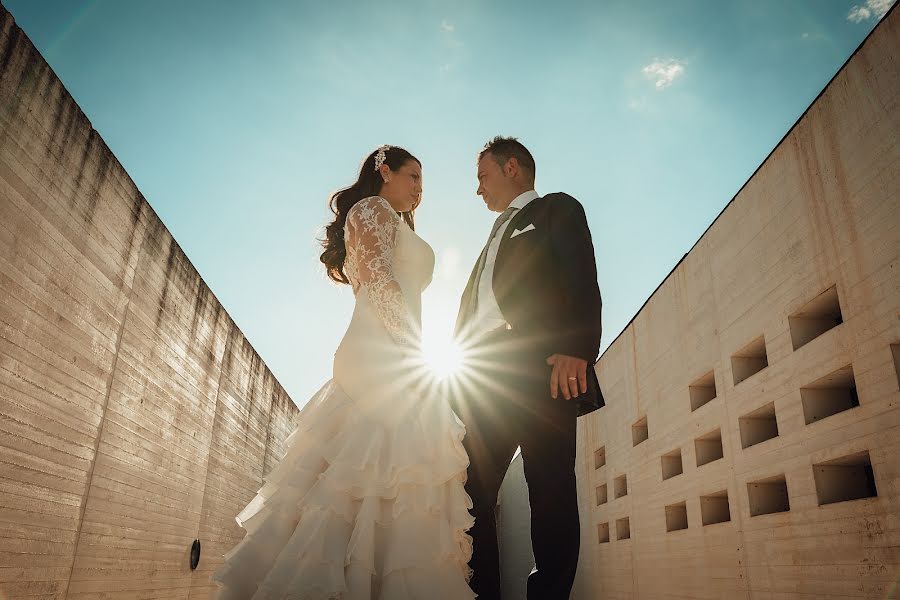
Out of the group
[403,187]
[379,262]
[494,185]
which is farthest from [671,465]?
[379,262]

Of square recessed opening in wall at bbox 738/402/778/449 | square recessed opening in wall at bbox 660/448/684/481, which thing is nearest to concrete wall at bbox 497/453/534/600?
square recessed opening in wall at bbox 660/448/684/481

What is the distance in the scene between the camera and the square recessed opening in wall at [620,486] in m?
8.43

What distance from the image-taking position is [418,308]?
2.29m

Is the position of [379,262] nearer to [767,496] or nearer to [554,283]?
[554,283]

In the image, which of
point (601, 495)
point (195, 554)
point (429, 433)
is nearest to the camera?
point (429, 433)

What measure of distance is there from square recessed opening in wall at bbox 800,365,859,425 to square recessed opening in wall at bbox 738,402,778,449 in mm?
840

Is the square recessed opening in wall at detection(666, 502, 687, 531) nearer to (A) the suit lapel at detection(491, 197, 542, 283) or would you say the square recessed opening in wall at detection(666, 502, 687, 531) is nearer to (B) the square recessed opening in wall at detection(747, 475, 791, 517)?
(B) the square recessed opening in wall at detection(747, 475, 791, 517)

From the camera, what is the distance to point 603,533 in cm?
905

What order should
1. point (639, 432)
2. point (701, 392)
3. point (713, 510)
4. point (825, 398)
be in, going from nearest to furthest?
point (825, 398) < point (713, 510) < point (701, 392) < point (639, 432)

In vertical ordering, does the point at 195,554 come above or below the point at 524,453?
below

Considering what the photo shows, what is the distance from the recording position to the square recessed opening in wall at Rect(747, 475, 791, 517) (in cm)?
451

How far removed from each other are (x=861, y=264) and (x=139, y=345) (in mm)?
4638

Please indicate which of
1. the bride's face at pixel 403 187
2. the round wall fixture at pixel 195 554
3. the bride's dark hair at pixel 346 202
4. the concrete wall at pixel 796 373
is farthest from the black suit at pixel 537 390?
the round wall fixture at pixel 195 554

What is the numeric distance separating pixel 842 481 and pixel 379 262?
338 centimetres
